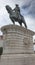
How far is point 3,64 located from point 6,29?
131 inches

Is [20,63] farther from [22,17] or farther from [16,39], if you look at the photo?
[22,17]

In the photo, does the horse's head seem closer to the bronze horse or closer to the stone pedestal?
the bronze horse

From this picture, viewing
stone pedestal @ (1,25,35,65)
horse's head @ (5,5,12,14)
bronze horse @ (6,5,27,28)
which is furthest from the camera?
horse's head @ (5,5,12,14)

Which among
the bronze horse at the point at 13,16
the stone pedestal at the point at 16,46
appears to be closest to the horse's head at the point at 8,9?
the bronze horse at the point at 13,16

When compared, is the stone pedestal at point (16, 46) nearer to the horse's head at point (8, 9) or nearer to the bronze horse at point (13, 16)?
the bronze horse at point (13, 16)

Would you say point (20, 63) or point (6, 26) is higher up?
point (6, 26)

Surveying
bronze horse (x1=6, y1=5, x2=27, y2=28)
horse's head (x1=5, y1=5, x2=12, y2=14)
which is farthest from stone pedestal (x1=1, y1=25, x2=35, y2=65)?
horse's head (x1=5, y1=5, x2=12, y2=14)

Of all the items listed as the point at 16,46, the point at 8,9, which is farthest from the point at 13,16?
the point at 16,46

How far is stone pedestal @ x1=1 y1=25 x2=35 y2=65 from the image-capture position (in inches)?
702

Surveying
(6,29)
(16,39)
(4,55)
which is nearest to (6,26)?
(6,29)

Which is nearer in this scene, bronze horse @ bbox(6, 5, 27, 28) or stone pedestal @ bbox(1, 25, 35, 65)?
stone pedestal @ bbox(1, 25, 35, 65)

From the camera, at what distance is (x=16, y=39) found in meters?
18.4

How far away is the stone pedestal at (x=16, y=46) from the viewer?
58.5 ft

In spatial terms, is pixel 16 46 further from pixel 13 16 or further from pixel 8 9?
pixel 8 9
